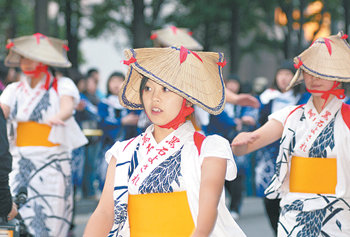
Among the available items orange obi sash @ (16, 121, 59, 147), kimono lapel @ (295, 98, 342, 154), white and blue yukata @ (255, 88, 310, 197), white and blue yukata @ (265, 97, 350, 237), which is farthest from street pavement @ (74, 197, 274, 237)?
kimono lapel @ (295, 98, 342, 154)

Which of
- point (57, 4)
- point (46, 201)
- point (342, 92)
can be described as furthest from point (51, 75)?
point (57, 4)

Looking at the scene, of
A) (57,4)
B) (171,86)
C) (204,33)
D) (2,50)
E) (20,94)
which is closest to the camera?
(171,86)

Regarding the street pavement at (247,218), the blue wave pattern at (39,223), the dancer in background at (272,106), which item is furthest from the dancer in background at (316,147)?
the street pavement at (247,218)

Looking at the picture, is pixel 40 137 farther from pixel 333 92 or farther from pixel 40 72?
pixel 333 92

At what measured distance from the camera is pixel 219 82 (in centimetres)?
329

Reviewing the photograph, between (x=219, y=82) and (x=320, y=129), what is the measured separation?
1.57 m

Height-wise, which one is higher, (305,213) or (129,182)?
(129,182)

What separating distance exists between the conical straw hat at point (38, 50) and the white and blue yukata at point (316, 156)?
106 inches

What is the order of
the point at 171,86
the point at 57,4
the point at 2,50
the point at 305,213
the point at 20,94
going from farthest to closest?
1. the point at 2,50
2. the point at 57,4
3. the point at 20,94
4. the point at 305,213
5. the point at 171,86

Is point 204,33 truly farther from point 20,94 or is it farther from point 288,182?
point 288,182

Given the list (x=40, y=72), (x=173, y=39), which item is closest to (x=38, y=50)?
(x=40, y=72)

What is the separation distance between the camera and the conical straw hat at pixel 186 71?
3.14 meters

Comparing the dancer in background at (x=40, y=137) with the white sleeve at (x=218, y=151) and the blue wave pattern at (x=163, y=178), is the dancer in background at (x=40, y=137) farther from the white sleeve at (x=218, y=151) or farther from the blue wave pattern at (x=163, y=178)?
the white sleeve at (x=218, y=151)

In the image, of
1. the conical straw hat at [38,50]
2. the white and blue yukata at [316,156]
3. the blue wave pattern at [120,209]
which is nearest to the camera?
the blue wave pattern at [120,209]
